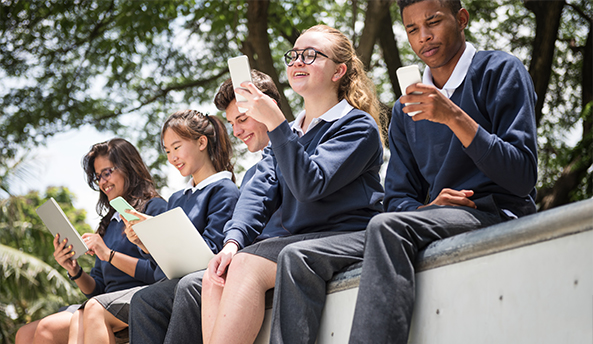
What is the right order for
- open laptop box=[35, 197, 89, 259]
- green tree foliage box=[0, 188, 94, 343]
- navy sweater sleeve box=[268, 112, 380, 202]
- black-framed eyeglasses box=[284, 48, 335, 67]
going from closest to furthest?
1. navy sweater sleeve box=[268, 112, 380, 202]
2. black-framed eyeglasses box=[284, 48, 335, 67]
3. open laptop box=[35, 197, 89, 259]
4. green tree foliage box=[0, 188, 94, 343]

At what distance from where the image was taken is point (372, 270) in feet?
5.92

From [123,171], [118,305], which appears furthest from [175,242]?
[123,171]

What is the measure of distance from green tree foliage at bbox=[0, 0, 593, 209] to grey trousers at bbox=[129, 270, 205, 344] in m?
3.69

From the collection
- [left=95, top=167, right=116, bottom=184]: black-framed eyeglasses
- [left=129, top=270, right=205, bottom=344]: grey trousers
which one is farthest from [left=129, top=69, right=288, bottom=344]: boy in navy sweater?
[left=95, top=167, right=116, bottom=184]: black-framed eyeglasses

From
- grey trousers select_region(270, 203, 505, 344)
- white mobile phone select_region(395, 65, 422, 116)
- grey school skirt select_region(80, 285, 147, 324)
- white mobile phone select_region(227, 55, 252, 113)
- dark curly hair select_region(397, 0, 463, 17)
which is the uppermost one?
white mobile phone select_region(227, 55, 252, 113)

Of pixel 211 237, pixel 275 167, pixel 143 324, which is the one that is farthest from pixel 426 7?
pixel 143 324

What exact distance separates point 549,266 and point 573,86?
7.34 meters

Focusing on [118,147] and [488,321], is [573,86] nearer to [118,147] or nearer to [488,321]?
[118,147]

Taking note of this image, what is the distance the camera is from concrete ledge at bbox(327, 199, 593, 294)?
146cm

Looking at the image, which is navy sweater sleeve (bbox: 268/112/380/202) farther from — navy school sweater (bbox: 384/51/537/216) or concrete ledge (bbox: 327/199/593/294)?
concrete ledge (bbox: 327/199/593/294)

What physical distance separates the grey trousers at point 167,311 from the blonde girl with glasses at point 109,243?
64cm

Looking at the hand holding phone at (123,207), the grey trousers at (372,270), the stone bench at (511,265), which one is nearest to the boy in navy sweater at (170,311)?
the hand holding phone at (123,207)

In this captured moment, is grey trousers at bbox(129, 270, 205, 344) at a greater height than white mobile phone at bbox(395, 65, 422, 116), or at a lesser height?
lesser

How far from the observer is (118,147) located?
4.12 meters
